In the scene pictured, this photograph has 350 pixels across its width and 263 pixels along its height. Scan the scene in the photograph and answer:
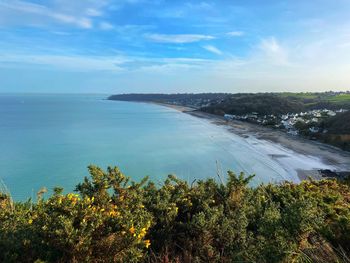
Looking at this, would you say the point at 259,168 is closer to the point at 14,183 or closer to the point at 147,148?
the point at 147,148

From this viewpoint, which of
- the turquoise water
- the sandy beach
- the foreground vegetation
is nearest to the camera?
the foreground vegetation

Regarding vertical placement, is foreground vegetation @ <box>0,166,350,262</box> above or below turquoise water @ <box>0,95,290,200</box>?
above

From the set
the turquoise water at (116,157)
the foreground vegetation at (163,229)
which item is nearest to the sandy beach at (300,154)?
the turquoise water at (116,157)

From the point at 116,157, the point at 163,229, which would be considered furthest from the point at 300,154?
the point at 163,229

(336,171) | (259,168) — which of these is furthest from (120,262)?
(336,171)

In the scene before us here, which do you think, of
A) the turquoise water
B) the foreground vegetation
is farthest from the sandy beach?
the foreground vegetation

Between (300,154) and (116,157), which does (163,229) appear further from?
(300,154)

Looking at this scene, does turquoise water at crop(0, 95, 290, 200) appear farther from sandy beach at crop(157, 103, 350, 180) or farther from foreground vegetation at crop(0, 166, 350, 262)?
foreground vegetation at crop(0, 166, 350, 262)

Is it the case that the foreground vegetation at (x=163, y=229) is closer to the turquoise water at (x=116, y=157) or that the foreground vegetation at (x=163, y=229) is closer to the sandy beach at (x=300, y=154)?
the turquoise water at (x=116, y=157)
